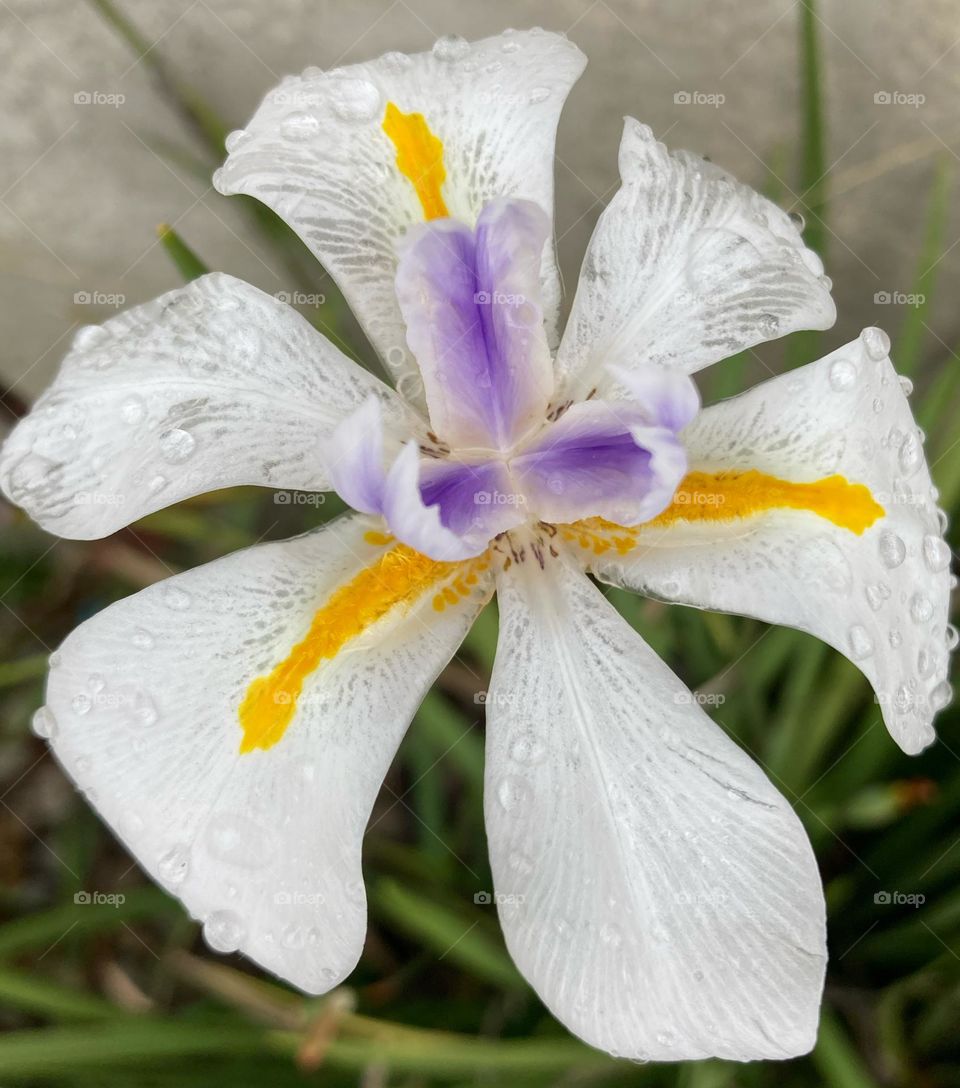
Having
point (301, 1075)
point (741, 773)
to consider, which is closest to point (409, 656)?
point (741, 773)

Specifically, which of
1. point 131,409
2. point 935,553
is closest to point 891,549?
point 935,553

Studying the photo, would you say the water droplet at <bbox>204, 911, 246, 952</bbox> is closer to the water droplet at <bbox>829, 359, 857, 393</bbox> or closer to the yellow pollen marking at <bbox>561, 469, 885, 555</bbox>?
the yellow pollen marking at <bbox>561, 469, 885, 555</bbox>

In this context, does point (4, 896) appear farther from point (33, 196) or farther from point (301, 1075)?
point (33, 196)

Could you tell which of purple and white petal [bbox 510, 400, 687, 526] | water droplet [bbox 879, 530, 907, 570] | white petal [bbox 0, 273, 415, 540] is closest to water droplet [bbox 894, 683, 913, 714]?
water droplet [bbox 879, 530, 907, 570]

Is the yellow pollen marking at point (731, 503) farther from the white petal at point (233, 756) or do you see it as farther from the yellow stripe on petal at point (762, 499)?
the white petal at point (233, 756)

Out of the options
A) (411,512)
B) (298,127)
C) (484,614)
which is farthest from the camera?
(484,614)

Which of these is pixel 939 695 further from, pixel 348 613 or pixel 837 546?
pixel 348 613
